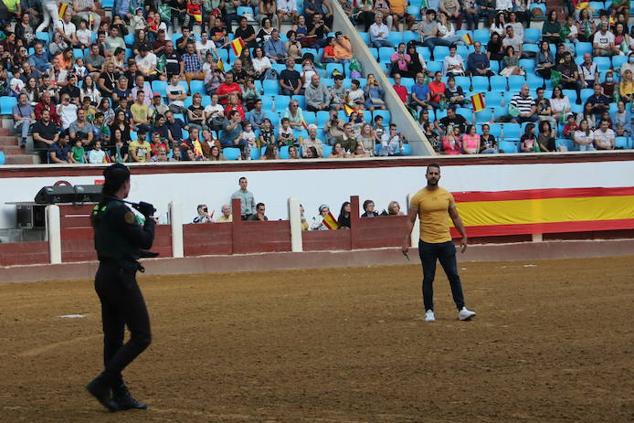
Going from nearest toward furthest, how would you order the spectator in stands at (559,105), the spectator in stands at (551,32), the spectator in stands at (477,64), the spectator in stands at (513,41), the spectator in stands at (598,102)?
1. the spectator in stands at (559,105)
2. the spectator in stands at (598,102)
3. the spectator in stands at (477,64)
4. the spectator in stands at (513,41)
5. the spectator in stands at (551,32)

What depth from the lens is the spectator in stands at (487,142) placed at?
28812 mm

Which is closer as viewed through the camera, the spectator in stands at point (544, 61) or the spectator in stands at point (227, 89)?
the spectator in stands at point (227, 89)

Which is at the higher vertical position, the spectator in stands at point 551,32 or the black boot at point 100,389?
the spectator in stands at point 551,32

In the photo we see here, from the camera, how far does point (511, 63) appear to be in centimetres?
3147

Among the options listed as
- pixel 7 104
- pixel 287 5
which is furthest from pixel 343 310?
pixel 287 5

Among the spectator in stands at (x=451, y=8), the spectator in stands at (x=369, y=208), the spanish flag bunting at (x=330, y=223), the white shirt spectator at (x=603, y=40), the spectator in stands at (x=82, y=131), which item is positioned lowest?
the spanish flag bunting at (x=330, y=223)

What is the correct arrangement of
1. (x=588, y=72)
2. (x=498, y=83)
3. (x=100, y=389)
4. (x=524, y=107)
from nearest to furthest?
(x=100, y=389) → (x=524, y=107) → (x=498, y=83) → (x=588, y=72)

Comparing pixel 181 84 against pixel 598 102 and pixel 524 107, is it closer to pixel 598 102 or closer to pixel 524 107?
pixel 524 107

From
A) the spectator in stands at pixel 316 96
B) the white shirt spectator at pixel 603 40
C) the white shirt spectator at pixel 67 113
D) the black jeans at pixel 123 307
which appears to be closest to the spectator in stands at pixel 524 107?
the white shirt spectator at pixel 603 40

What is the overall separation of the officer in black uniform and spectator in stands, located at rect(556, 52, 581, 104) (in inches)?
917

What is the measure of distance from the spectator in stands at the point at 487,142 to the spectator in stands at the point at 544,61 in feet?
11.3

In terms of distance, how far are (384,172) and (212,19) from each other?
5.39 m

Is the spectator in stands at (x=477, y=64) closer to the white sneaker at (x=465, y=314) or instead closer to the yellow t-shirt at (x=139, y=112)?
the yellow t-shirt at (x=139, y=112)

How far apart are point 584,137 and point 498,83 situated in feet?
8.74
